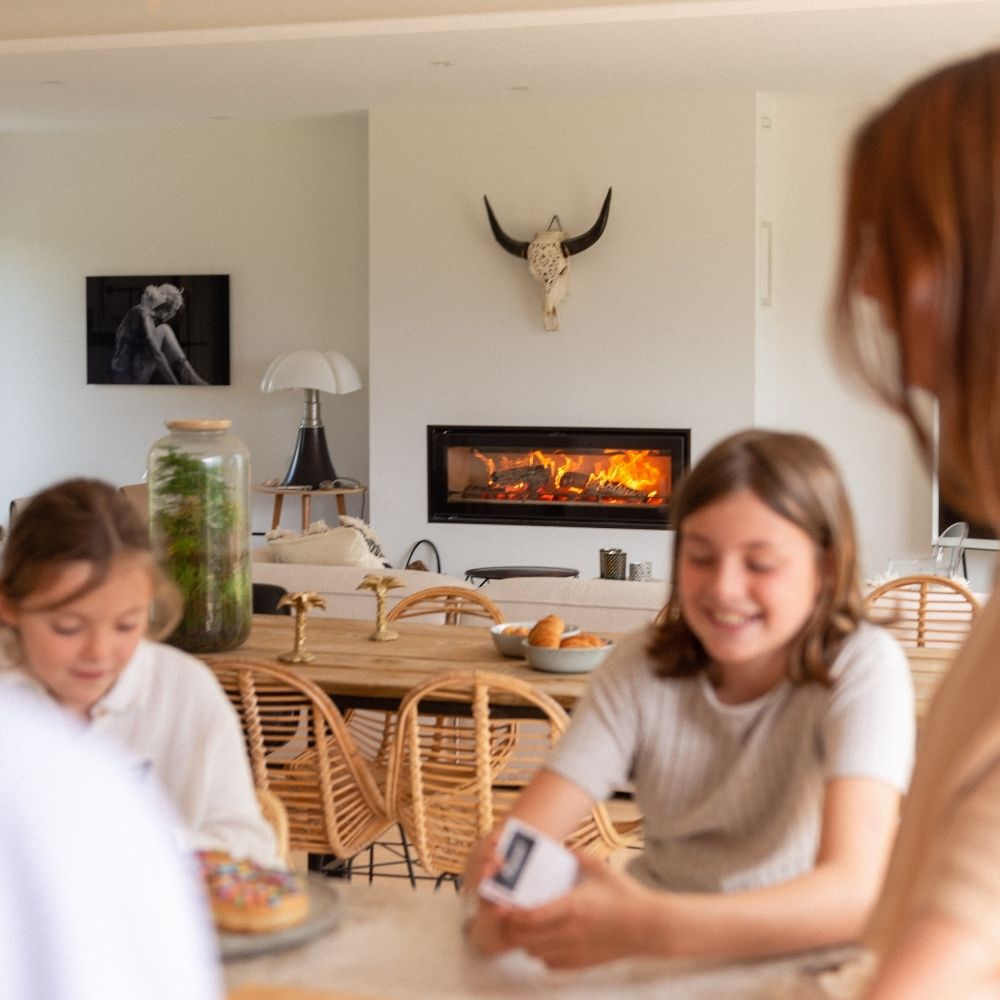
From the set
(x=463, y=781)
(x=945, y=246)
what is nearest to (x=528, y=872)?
(x=945, y=246)

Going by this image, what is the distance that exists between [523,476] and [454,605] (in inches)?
151

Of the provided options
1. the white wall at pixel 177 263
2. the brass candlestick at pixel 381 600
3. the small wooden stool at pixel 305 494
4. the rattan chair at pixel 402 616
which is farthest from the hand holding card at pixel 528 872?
the white wall at pixel 177 263

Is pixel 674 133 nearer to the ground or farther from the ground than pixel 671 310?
farther from the ground

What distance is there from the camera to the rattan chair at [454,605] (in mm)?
3660

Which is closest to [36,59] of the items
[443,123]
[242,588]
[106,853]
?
[443,123]

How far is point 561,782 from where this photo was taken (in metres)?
1.58

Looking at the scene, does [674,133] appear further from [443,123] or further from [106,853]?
[106,853]

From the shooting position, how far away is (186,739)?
1.68 metres

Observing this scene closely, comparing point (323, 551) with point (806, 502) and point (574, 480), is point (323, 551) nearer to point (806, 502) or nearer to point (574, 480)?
point (574, 480)

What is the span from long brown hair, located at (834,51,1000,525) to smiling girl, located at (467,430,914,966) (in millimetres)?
748

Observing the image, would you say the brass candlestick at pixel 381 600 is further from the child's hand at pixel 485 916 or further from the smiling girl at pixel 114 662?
the child's hand at pixel 485 916

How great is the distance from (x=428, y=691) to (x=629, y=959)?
129 centimetres

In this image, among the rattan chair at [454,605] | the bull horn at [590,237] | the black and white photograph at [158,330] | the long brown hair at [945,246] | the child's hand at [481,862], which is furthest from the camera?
the black and white photograph at [158,330]

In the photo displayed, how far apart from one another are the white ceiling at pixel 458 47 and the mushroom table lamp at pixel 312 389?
1.34 meters
